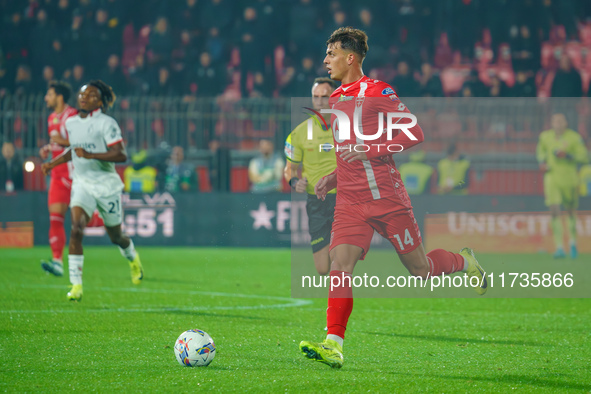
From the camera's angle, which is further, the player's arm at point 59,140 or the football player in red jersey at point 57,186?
the football player in red jersey at point 57,186

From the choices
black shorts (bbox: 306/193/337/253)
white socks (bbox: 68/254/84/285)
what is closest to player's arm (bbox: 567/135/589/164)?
black shorts (bbox: 306/193/337/253)

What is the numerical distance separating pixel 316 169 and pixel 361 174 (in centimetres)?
217

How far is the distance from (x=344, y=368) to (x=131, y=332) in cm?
203

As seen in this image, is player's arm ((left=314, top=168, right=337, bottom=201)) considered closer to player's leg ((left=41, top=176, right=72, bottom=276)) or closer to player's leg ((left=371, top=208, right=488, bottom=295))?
player's leg ((left=371, top=208, right=488, bottom=295))

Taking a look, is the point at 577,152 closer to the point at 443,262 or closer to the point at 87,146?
the point at 87,146

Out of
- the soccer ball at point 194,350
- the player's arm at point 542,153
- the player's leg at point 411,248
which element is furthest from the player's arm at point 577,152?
the soccer ball at point 194,350

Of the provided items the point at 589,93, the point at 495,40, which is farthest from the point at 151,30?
the point at 589,93

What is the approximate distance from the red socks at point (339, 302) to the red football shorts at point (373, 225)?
22 centimetres

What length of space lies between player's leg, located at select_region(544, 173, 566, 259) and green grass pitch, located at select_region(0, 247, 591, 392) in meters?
4.78

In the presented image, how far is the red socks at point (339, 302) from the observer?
491cm

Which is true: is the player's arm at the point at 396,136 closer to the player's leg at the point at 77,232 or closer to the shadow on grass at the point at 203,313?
the shadow on grass at the point at 203,313

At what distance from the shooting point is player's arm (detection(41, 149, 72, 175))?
341 inches

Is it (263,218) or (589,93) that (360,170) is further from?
(589,93)

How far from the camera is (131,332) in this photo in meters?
6.27
